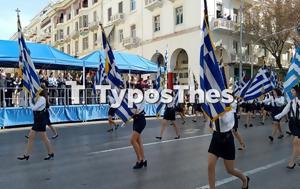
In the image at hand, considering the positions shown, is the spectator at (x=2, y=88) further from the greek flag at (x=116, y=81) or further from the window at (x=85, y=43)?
the window at (x=85, y=43)

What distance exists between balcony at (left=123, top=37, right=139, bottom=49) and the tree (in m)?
11.7

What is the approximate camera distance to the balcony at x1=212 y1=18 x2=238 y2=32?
99.8ft

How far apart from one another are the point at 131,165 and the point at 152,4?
94.7 feet

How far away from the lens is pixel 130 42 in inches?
1527

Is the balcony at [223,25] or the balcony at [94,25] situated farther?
the balcony at [94,25]

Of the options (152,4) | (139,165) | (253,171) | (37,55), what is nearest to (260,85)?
(253,171)

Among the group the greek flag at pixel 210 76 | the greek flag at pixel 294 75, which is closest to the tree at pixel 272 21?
the greek flag at pixel 294 75

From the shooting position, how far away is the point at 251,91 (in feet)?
47.1

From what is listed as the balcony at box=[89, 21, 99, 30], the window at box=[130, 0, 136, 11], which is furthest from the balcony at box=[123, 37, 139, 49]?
the balcony at box=[89, 21, 99, 30]

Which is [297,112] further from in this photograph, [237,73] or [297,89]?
[237,73]

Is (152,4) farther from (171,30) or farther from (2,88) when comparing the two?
(2,88)

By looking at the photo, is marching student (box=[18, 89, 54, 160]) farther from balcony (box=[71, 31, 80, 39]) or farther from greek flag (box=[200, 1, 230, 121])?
balcony (box=[71, 31, 80, 39])

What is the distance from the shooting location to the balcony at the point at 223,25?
30422mm

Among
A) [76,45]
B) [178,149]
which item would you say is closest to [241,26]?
[178,149]
